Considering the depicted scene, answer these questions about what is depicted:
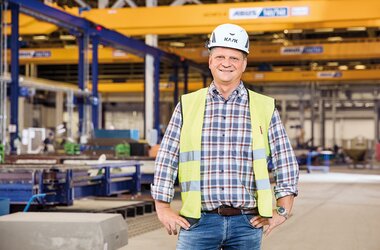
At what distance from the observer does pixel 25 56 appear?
2559 centimetres

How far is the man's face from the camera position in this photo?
2400 mm

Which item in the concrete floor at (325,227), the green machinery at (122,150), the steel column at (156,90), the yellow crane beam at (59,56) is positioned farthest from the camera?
the yellow crane beam at (59,56)

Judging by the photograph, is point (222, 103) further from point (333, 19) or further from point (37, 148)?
point (37, 148)

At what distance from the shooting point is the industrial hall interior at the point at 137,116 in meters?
6.63

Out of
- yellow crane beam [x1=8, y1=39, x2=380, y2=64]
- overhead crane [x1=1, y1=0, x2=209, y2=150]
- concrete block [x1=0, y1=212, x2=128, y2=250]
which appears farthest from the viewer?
yellow crane beam [x1=8, y1=39, x2=380, y2=64]

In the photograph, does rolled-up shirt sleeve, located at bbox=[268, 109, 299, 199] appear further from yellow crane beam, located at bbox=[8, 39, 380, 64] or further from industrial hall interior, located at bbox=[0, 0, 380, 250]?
yellow crane beam, located at bbox=[8, 39, 380, 64]

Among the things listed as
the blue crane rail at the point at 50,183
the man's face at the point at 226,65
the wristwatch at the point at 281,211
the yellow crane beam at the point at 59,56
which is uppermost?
the yellow crane beam at the point at 59,56

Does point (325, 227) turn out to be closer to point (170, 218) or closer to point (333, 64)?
point (170, 218)

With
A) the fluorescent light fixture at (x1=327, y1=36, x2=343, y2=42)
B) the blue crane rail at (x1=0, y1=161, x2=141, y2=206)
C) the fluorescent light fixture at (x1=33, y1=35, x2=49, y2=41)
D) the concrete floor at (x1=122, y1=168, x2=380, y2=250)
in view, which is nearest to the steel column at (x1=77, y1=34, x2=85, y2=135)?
the concrete floor at (x1=122, y1=168, x2=380, y2=250)

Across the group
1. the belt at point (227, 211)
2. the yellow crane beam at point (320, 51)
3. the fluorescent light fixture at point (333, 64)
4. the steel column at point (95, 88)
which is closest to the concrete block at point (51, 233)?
the belt at point (227, 211)

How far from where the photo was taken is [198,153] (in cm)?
236

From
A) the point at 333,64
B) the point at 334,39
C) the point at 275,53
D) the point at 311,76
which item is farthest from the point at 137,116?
the point at 275,53

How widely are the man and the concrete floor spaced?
4055 millimetres

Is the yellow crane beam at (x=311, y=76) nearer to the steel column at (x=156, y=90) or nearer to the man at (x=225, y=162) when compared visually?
the steel column at (x=156, y=90)
